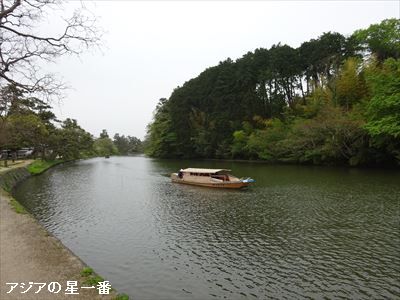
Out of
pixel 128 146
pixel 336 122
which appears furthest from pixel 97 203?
pixel 128 146

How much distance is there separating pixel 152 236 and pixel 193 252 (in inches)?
119

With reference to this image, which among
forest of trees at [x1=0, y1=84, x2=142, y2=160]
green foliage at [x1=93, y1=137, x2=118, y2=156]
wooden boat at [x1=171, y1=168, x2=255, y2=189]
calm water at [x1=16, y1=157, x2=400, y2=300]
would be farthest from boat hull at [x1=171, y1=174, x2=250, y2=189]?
green foliage at [x1=93, y1=137, x2=118, y2=156]

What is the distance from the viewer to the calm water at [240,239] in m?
9.96

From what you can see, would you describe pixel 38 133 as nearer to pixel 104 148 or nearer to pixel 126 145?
pixel 104 148

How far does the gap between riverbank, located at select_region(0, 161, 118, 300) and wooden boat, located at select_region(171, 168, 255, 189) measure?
17.3 metres

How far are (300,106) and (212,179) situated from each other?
33594 mm

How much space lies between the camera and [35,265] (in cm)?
886

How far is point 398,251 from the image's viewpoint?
12.3 meters

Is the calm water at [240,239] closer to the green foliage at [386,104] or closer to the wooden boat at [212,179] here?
the wooden boat at [212,179]

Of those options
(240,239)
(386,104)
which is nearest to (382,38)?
(386,104)

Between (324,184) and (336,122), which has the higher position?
(336,122)

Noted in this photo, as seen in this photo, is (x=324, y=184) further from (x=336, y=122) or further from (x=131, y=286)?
(x=131, y=286)

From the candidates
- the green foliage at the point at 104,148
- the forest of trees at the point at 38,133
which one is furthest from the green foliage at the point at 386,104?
the green foliage at the point at 104,148

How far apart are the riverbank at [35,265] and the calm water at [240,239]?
1.80 meters
